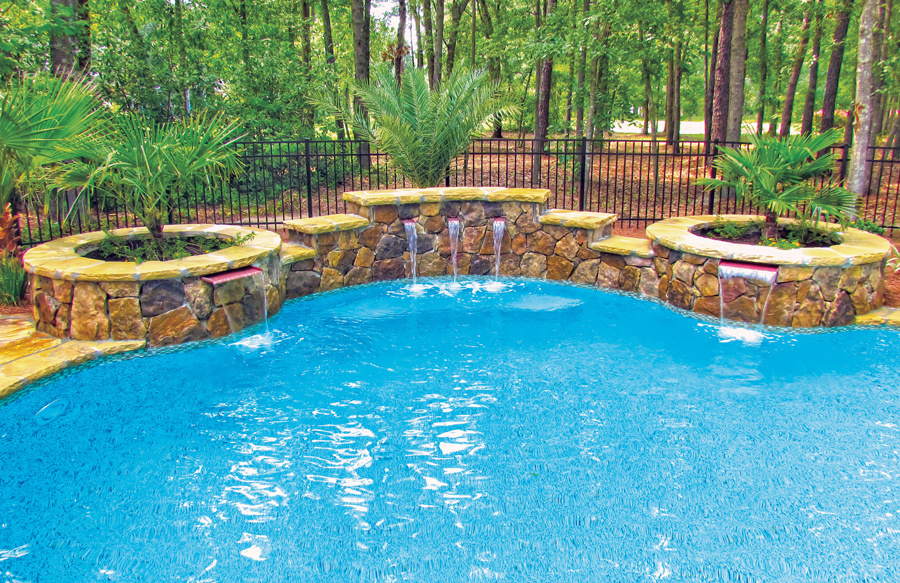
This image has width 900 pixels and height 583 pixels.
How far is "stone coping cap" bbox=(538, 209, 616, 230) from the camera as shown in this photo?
7.69m

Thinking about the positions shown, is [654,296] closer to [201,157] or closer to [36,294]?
[201,157]

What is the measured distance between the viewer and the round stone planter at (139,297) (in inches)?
215

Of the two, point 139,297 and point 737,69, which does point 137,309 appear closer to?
point 139,297

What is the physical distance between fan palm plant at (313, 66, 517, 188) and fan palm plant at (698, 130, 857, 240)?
11.9ft

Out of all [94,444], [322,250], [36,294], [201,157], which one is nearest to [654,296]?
[322,250]

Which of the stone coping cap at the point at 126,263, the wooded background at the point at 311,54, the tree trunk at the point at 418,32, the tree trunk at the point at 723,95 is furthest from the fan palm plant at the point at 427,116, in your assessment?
the tree trunk at the point at 418,32

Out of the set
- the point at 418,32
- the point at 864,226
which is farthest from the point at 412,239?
the point at 418,32

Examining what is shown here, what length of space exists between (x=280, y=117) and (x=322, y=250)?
23.3ft

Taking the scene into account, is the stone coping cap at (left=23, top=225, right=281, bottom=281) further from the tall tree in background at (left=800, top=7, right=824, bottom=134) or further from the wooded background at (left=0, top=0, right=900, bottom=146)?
the tall tree in background at (left=800, top=7, right=824, bottom=134)

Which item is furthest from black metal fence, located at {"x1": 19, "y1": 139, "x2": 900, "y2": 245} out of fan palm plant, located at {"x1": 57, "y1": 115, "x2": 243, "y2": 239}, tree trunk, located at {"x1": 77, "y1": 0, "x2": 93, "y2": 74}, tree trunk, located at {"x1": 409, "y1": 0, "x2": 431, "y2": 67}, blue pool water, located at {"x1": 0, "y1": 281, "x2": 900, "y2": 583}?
tree trunk, located at {"x1": 409, "y1": 0, "x2": 431, "y2": 67}

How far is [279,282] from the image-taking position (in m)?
6.84

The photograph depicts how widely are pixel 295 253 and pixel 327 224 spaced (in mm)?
546

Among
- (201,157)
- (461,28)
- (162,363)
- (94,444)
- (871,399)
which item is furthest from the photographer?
(461,28)

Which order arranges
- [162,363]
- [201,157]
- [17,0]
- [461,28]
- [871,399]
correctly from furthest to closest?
[461,28] → [17,0] → [201,157] → [162,363] → [871,399]
